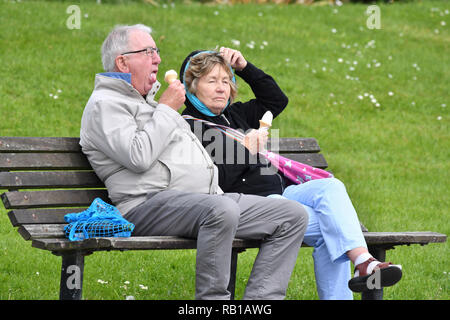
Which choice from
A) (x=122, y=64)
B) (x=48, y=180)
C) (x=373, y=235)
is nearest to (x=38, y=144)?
(x=48, y=180)

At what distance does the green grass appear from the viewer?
510cm

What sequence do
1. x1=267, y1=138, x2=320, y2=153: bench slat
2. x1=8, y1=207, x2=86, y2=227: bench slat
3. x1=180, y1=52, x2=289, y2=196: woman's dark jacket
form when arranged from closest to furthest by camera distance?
x1=8, y1=207, x2=86, y2=227: bench slat < x1=180, y1=52, x2=289, y2=196: woman's dark jacket < x1=267, y1=138, x2=320, y2=153: bench slat

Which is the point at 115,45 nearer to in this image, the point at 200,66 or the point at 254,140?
the point at 200,66

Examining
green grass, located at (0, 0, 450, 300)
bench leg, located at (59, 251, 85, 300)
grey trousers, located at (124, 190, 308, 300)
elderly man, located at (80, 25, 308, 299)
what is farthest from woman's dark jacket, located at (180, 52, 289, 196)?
bench leg, located at (59, 251, 85, 300)

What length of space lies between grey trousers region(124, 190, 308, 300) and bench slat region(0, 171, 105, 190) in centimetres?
41

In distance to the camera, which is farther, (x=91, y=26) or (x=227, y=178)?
(x=91, y=26)

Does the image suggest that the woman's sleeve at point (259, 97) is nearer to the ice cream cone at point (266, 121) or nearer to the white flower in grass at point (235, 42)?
the ice cream cone at point (266, 121)

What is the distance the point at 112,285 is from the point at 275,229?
1.50 metres

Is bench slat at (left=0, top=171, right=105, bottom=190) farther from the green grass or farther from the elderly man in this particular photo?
the green grass

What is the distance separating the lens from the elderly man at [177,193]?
11.7ft
